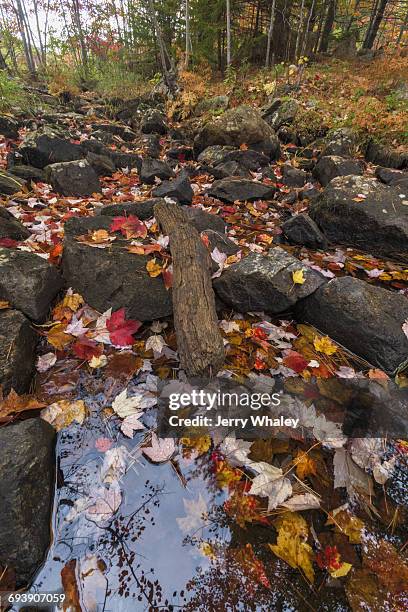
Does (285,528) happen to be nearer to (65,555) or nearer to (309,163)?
(65,555)

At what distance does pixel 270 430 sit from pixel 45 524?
1.27 m

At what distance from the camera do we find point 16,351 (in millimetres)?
2033

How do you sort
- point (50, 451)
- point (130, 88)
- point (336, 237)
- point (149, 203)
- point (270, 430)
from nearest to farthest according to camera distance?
point (50, 451) < point (270, 430) < point (149, 203) < point (336, 237) < point (130, 88)

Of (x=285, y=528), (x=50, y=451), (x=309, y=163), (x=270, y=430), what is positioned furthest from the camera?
(x=309, y=163)

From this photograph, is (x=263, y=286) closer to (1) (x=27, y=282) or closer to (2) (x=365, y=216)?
(1) (x=27, y=282)

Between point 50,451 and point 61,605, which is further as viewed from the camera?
point 50,451

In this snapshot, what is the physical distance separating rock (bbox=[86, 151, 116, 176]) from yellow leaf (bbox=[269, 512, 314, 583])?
5995mm

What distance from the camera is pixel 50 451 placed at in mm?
1735

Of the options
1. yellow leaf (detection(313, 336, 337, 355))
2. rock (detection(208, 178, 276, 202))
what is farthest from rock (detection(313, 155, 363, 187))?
yellow leaf (detection(313, 336, 337, 355))

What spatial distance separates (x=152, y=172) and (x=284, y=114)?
519cm

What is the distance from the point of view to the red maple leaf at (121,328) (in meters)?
2.42

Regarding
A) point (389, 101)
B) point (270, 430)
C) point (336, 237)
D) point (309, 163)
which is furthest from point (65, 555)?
point (389, 101)

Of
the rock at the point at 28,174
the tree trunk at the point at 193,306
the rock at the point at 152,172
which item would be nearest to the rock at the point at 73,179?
the rock at the point at 28,174

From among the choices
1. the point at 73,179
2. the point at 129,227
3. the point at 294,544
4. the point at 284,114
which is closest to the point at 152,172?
the point at 73,179
